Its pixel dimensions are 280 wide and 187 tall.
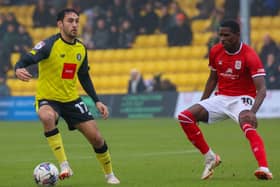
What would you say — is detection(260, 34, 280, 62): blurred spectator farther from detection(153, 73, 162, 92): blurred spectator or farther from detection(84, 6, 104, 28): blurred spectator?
detection(84, 6, 104, 28): blurred spectator

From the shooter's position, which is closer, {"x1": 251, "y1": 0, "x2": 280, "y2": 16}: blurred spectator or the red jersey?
the red jersey

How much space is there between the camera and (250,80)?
11133 millimetres

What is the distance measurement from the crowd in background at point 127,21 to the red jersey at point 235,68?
17.8 m

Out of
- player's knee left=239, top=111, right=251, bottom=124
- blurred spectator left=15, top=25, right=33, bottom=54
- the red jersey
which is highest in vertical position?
the red jersey

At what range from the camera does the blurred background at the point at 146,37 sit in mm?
29750

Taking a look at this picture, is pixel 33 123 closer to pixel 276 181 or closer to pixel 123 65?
pixel 123 65

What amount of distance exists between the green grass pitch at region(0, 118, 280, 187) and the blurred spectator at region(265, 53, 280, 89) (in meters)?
2.29

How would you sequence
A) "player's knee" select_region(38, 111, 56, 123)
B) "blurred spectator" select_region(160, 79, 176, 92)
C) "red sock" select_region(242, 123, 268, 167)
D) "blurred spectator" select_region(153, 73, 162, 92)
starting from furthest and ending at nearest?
"blurred spectator" select_region(153, 73, 162, 92), "blurred spectator" select_region(160, 79, 176, 92), "red sock" select_region(242, 123, 268, 167), "player's knee" select_region(38, 111, 56, 123)

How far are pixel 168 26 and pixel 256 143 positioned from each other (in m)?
20.3

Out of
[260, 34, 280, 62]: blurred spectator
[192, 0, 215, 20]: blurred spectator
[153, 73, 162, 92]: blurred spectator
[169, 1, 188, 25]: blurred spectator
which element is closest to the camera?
[260, 34, 280, 62]: blurred spectator

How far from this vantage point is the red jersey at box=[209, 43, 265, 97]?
10.9 metres

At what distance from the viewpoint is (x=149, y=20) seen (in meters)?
30.9

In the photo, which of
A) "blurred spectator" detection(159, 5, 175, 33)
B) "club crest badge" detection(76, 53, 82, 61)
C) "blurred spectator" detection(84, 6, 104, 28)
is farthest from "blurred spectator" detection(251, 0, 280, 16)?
"club crest badge" detection(76, 53, 82, 61)

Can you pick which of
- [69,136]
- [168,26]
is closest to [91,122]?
[69,136]
